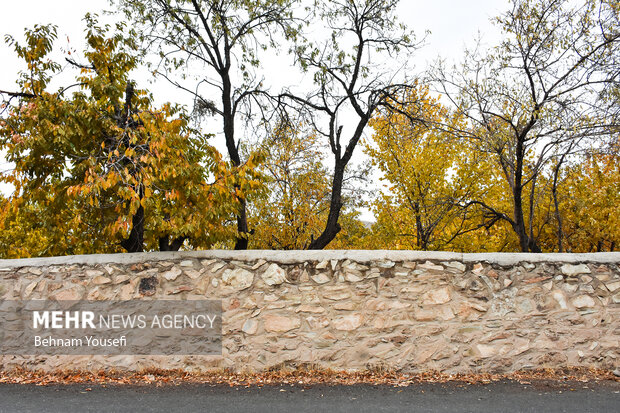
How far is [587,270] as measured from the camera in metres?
4.95

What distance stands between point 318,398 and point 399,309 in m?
1.27

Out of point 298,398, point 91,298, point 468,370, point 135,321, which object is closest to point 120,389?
point 135,321

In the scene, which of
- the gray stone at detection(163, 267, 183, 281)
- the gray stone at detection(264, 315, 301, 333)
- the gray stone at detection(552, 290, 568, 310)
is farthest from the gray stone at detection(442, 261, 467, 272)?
the gray stone at detection(163, 267, 183, 281)

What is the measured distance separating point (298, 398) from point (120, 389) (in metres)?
1.70

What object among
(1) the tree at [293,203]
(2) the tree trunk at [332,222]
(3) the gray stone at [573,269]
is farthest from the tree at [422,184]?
(3) the gray stone at [573,269]

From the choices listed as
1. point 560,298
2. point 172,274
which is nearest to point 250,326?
point 172,274

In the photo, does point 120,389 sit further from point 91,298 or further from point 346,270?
point 346,270

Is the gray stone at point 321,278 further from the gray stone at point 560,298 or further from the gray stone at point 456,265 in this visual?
the gray stone at point 560,298

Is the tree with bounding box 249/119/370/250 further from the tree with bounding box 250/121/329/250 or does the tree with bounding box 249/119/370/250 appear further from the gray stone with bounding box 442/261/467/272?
the gray stone with bounding box 442/261/467/272

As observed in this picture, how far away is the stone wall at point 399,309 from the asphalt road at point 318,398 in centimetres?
40

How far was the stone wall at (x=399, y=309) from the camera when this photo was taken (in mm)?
4844

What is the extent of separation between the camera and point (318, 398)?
164 inches
